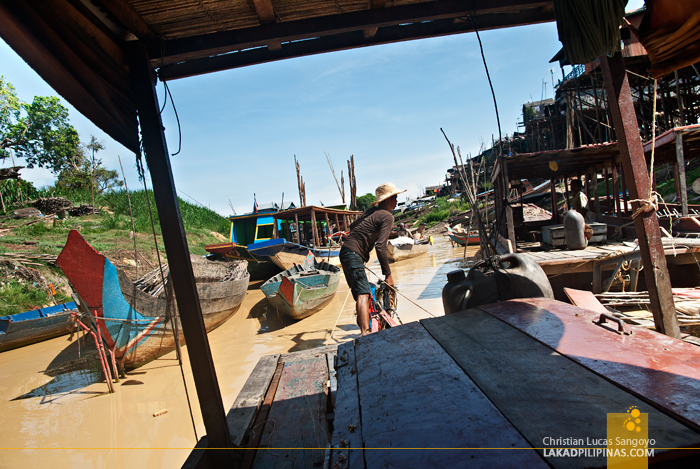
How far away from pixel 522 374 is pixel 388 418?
549 millimetres

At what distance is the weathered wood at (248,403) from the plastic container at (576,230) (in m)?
5.68

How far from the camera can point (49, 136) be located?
1922 centimetres

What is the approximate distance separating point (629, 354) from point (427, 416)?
0.85 metres

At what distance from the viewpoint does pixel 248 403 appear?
2.37 meters

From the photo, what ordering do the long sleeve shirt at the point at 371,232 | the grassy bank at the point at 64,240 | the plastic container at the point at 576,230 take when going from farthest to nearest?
the grassy bank at the point at 64,240, the plastic container at the point at 576,230, the long sleeve shirt at the point at 371,232

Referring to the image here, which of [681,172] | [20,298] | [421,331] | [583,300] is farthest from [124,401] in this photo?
[681,172]

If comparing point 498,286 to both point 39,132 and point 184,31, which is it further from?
point 39,132

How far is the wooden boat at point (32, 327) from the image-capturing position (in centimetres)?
793

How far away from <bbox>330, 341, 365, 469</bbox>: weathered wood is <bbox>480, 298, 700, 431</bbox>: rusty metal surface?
874 millimetres

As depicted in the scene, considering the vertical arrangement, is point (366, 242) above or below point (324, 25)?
below

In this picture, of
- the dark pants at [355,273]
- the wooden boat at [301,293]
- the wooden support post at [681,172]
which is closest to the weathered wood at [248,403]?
the dark pants at [355,273]

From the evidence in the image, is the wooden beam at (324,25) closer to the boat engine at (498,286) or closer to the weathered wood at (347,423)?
the boat engine at (498,286)

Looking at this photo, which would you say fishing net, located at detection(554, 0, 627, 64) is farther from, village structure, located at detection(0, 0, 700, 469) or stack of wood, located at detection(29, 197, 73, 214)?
stack of wood, located at detection(29, 197, 73, 214)

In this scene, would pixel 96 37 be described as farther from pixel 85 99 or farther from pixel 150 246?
pixel 150 246
